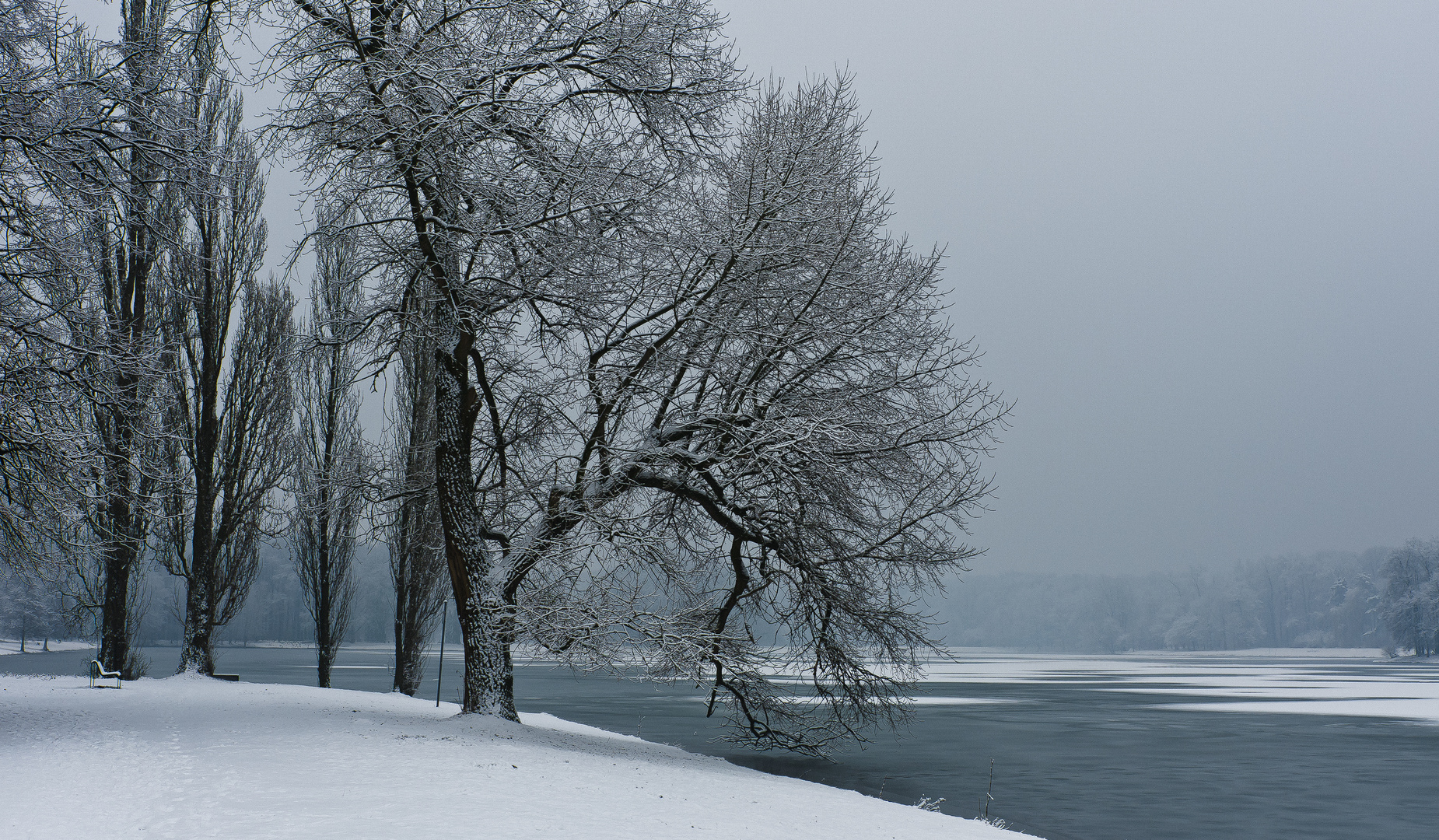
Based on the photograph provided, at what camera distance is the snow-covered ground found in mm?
84544

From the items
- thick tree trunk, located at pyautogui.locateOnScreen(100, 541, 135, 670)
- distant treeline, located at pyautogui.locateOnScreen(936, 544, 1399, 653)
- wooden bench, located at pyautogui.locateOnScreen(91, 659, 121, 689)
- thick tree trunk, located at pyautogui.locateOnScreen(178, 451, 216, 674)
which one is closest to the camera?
wooden bench, located at pyautogui.locateOnScreen(91, 659, 121, 689)

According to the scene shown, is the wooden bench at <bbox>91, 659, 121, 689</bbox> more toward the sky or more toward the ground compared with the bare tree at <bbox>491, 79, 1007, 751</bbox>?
more toward the ground

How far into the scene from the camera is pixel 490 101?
35.8 ft

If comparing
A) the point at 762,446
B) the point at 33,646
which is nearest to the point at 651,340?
the point at 762,446

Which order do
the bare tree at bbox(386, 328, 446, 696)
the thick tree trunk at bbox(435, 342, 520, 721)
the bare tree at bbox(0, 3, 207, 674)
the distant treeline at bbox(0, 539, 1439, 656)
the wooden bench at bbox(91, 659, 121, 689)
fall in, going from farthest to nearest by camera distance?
the distant treeline at bbox(0, 539, 1439, 656) < the bare tree at bbox(386, 328, 446, 696) < the wooden bench at bbox(91, 659, 121, 689) < the thick tree trunk at bbox(435, 342, 520, 721) < the bare tree at bbox(0, 3, 207, 674)

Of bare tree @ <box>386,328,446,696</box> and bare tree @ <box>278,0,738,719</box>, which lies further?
bare tree @ <box>386,328,446,696</box>

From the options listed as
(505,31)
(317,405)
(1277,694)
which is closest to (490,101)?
(505,31)

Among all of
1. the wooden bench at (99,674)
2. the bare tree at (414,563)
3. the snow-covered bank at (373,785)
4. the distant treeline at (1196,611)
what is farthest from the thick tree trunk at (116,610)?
the distant treeline at (1196,611)

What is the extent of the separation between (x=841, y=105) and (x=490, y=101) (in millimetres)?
5704

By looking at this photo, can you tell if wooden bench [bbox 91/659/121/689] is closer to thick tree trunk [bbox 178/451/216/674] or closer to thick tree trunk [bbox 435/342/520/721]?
thick tree trunk [bbox 178/451/216/674]

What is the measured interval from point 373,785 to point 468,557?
16.9 feet

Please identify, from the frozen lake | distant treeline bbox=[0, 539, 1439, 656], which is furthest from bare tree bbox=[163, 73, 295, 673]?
distant treeline bbox=[0, 539, 1439, 656]

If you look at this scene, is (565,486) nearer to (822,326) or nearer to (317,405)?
(822,326)

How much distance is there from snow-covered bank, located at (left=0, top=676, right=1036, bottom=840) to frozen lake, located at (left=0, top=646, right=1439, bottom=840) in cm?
310
